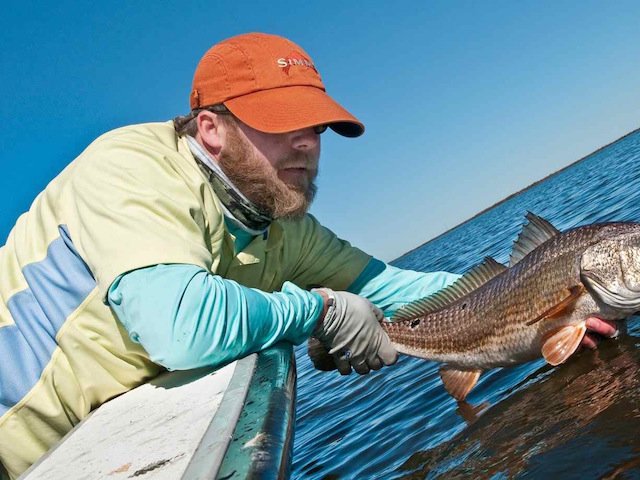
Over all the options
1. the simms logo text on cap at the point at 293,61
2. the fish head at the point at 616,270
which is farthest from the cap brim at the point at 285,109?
the fish head at the point at 616,270

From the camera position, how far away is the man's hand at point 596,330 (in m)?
4.30

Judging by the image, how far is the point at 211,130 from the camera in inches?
147

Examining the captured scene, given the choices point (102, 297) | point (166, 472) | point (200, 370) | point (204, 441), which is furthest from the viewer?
point (200, 370)

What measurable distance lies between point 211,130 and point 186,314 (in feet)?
4.66

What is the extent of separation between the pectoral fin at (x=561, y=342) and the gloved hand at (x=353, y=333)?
41.9 inches

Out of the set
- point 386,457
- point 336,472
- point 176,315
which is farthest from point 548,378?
point 176,315

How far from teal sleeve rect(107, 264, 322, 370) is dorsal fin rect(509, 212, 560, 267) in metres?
2.40

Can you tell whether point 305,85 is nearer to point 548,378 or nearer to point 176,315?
Result: point 176,315

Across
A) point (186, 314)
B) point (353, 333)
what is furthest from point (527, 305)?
point (186, 314)

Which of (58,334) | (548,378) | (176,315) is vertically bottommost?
(548,378)

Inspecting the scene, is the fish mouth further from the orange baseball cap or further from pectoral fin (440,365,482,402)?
the orange baseball cap

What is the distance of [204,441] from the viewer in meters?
1.99

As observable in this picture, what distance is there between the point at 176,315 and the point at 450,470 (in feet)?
6.00

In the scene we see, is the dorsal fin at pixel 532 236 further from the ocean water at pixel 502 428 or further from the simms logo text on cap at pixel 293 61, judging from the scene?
the simms logo text on cap at pixel 293 61
